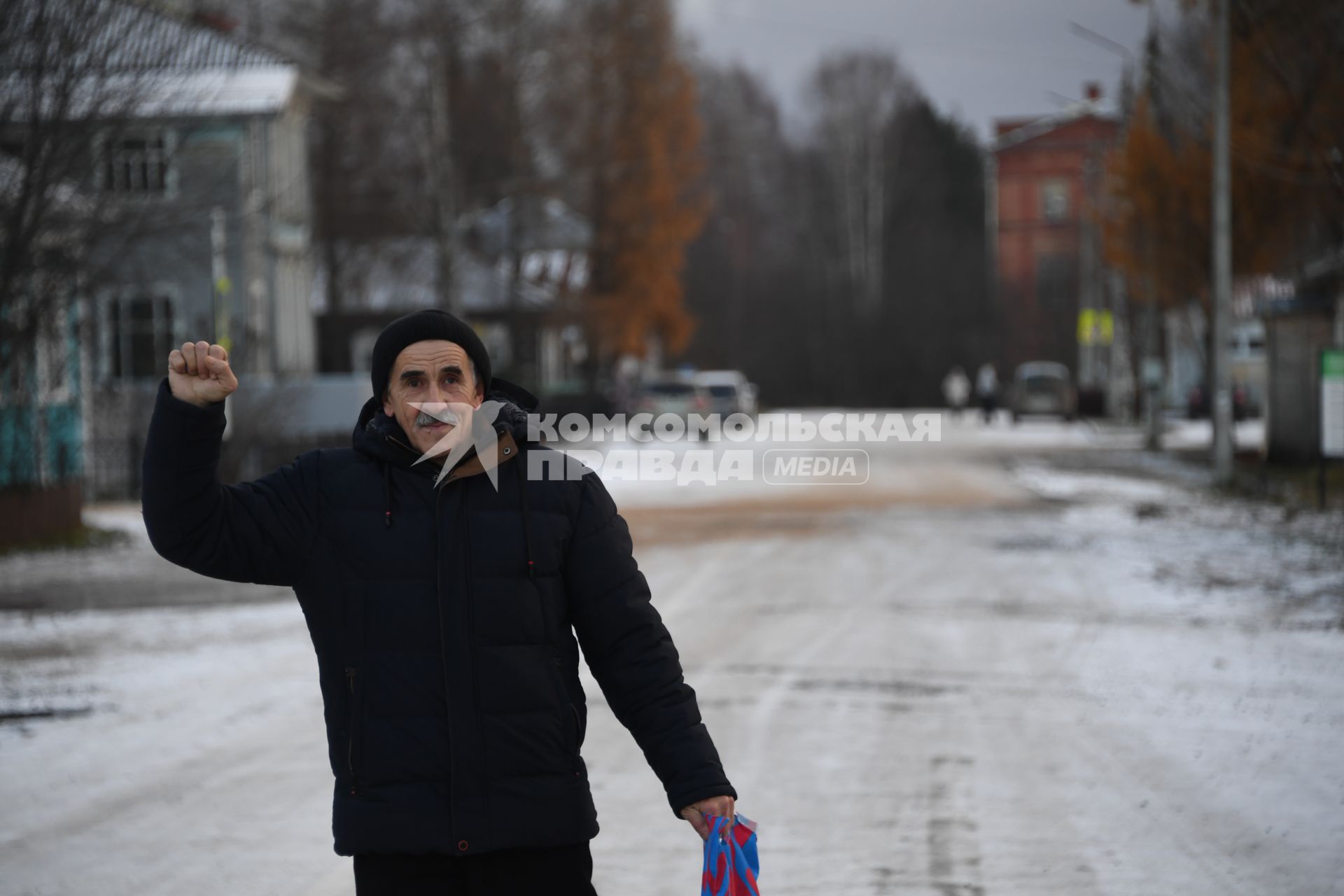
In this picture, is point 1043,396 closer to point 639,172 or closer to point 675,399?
point 639,172

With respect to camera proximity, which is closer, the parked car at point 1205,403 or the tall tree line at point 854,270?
the parked car at point 1205,403

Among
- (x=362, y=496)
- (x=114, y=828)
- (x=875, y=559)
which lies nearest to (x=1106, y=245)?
(x=875, y=559)

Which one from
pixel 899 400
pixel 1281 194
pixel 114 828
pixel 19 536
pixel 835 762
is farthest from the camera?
pixel 899 400

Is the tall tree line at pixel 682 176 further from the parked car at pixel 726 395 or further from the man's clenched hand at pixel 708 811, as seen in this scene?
the man's clenched hand at pixel 708 811

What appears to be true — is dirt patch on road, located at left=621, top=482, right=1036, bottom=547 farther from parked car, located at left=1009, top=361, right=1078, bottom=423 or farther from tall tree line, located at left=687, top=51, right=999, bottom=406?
tall tree line, located at left=687, top=51, right=999, bottom=406

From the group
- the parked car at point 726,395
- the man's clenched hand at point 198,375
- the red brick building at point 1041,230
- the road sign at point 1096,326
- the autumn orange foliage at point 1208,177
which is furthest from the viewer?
the red brick building at point 1041,230

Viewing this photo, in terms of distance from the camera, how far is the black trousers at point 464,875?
11.1ft

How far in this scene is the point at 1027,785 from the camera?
7.06 meters

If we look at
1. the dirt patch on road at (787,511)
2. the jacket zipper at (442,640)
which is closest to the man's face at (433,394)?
the jacket zipper at (442,640)

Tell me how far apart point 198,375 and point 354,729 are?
791mm

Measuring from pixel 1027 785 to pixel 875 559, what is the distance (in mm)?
8631

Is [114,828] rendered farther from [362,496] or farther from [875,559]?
[875,559]

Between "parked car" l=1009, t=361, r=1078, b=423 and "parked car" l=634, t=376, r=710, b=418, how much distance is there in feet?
44.0

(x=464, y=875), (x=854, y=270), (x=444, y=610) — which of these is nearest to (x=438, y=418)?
(x=444, y=610)
